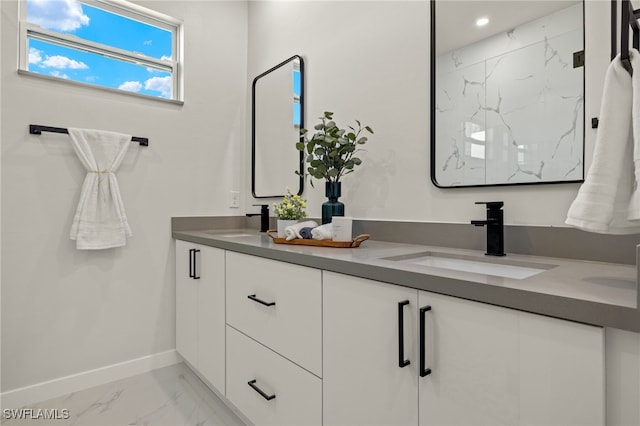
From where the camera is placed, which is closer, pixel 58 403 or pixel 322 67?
pixel 58 403

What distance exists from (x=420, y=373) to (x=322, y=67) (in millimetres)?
1729

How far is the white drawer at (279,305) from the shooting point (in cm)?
118

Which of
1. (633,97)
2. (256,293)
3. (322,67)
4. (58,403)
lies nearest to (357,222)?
(256,293)

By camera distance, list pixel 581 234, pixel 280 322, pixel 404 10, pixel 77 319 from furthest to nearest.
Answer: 1. pixel 77 319
2. pixel 404 10
3. pixel 280 322
4. pixel 581 234

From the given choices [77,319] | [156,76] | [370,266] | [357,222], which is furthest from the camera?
[156,76]

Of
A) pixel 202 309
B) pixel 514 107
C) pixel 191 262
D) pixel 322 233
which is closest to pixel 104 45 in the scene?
pixel 191 262

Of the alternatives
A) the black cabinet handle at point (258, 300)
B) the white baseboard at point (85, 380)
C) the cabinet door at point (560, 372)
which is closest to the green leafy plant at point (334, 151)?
the black cabinet handle at point (258, 300)

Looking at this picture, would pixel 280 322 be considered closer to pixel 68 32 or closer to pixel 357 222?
pixel 357 222

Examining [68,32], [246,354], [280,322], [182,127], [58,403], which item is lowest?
[58,403]

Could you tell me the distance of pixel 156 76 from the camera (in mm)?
2338

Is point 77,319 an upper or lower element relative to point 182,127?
lower

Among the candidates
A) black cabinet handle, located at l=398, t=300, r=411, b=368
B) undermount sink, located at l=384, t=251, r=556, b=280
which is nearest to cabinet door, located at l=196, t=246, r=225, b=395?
undermount sink, located at l=384, t=251, r=556, b=280

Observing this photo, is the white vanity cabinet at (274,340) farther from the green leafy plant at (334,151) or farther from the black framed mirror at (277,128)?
the black framed mirror at (277,128)

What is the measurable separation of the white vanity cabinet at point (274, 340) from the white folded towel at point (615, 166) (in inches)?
29.4
